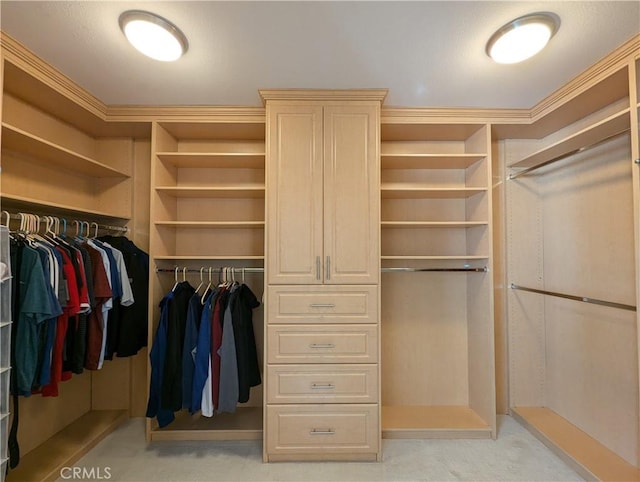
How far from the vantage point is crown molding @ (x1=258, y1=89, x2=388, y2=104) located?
2.02 meters

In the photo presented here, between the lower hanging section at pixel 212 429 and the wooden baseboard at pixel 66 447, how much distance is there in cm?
38

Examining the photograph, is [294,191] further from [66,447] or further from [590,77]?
[66,447]

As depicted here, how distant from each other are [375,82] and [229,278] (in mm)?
1746

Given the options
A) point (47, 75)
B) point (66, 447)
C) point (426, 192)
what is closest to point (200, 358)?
point (66, 447)

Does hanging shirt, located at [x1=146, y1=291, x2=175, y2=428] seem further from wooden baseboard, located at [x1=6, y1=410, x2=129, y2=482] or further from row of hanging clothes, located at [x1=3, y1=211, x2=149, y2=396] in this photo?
wooden baseboard, located at [x1=6, y1=410, x2=129, y2=482]

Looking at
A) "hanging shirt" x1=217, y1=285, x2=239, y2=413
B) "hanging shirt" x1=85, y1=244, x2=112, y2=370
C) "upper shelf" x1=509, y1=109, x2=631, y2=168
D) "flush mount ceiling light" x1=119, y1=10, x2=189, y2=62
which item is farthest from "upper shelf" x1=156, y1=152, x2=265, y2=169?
"upper shelf" x1=509, y1=109, x2=631, y2=168

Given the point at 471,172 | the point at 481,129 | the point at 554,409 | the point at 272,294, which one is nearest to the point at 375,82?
the point at 481,129

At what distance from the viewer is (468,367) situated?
2.57 metres

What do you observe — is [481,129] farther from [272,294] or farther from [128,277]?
[128,277]

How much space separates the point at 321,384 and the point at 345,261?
2.61 feet

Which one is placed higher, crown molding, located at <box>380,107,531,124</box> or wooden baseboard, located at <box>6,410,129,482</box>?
crown molding, located at <box>380,107,531,124</box>

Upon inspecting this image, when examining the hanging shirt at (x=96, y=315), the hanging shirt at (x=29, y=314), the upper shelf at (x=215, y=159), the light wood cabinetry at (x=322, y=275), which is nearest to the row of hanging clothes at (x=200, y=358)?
the light wood cabinetry at (x=322, y=275)

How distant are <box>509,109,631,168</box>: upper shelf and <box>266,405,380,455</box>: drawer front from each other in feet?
6.78

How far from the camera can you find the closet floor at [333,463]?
1857mm
